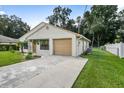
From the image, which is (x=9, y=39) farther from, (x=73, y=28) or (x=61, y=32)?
(x=73, y=28)

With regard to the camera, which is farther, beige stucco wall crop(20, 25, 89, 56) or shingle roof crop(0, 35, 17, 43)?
shingle roof crop(0, 35, 17, 43)

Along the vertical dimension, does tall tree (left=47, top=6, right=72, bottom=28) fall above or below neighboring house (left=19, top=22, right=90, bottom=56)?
above

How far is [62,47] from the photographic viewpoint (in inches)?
602

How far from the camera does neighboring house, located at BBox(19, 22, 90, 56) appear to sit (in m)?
14.5

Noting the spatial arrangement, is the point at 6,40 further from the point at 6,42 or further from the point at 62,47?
the point at 62,47

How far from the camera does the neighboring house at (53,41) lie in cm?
1453

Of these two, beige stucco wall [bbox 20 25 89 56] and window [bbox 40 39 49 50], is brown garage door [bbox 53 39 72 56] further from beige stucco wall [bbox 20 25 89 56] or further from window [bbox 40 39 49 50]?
→ window [bbox 40 39 49 50]

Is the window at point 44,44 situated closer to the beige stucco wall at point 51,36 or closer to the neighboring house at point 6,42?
the beige stucco wall at point 51,36

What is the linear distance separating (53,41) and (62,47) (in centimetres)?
130

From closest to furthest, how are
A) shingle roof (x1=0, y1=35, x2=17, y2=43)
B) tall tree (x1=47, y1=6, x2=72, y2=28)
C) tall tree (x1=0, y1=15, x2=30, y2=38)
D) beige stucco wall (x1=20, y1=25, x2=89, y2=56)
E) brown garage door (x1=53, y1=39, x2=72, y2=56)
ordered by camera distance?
beige stucco wall (x1=20, y1=25, x2=89, y2=56) → brown garage door (x1=53, y1=39, x2=72, y2=56) → tall tree (x1=0, y1=15, x2=30, y2=38) → shingle roof (x1=0, y1=35, x2=17, y2=43) → tall tree (x1=47, y1=6, x2=72, y2=28)

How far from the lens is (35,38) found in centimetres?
1736

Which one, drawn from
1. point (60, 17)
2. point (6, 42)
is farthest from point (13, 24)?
point (60, 17)

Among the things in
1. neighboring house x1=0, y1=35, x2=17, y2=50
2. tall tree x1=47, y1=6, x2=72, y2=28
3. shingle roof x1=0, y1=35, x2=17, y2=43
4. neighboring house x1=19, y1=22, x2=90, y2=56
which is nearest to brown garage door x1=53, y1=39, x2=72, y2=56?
neighboring house x1=19, y1=22, x2=90, y2=56
